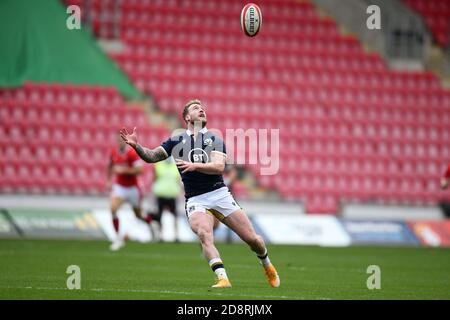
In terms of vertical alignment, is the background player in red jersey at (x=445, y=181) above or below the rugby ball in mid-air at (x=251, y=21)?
below

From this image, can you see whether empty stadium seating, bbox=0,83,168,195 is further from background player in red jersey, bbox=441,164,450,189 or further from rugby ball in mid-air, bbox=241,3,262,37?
rugby ball in mid-air, bbox=241,3,262,37

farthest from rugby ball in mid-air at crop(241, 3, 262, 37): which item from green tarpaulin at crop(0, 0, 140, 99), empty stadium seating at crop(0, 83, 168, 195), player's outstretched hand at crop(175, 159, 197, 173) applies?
green tarpaulin at crop(0, 0, 140, 99)

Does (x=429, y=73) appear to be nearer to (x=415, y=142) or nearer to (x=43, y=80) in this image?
(x=415, y=142)

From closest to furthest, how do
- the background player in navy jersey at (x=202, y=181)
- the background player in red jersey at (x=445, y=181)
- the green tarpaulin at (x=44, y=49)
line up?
the background player in navy jersey at (x=202, y=181) < the background player in red jersey at (x=445, y=181) < the green tarpaulin at (x=44, y=49)

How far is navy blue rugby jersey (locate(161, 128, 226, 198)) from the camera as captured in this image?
13.4m

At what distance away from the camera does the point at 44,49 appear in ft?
101

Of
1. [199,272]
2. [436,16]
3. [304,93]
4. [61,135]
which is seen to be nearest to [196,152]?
[199,272]

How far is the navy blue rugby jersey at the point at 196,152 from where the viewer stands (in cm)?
1342

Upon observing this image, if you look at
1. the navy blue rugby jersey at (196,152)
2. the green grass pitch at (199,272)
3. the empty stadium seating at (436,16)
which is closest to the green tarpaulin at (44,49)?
the green grass pitch at (199,272)

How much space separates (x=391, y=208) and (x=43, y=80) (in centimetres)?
1085

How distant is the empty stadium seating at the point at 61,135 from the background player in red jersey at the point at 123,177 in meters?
6.04

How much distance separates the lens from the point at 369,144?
32594 mm

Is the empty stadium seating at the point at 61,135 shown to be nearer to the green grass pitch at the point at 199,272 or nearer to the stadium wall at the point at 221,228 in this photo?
the stadium wall at the point at 221,228
